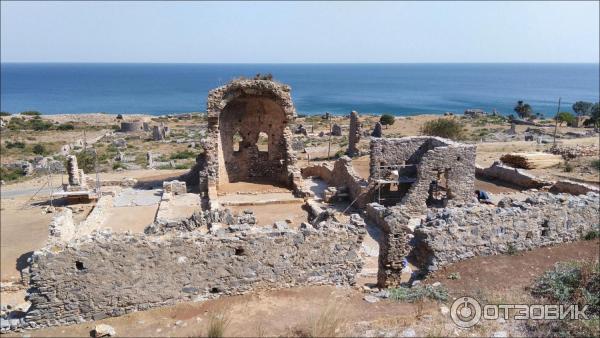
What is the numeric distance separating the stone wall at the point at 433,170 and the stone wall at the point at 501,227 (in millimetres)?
4836

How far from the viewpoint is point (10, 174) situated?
32.1 meters

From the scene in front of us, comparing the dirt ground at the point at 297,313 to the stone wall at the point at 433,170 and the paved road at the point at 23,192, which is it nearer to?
the stone wall at the point at 433,170

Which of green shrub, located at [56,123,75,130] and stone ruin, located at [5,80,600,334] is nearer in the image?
stone ruin, located at [5,80,600,334]

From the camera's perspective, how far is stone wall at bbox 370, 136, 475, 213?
18562mm

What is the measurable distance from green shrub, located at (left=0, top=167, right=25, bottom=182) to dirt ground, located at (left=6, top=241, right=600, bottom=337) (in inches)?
1053

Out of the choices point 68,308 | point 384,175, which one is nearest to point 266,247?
point 68,308

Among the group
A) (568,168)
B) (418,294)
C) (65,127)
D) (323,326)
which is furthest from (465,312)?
(65,127)

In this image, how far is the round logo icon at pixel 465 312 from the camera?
8562mm

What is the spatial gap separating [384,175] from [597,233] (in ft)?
28.3

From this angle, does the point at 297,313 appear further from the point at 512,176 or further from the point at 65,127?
the point at 65,127

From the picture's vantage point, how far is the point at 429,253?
1188 cm

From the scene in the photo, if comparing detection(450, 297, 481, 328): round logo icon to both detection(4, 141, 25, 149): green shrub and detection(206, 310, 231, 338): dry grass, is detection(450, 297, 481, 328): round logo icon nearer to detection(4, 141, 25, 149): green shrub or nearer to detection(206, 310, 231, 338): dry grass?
detection(206, 310, 231, 338): dry grass

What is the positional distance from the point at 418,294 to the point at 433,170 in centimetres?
966

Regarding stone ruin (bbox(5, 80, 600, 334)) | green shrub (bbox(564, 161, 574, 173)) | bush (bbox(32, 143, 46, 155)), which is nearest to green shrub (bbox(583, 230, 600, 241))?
stone ruin (bbox(5, 80, 600, 334))
